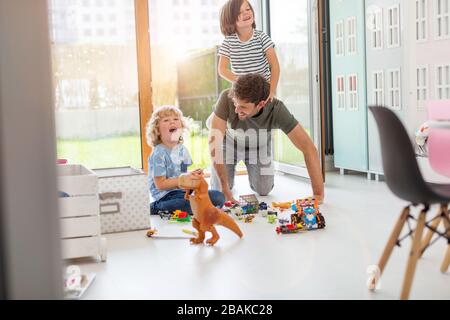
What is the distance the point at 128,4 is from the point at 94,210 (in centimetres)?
270

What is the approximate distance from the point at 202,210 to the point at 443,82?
2047 millimetres

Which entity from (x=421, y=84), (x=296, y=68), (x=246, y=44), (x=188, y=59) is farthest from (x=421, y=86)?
(x=188, y=59)

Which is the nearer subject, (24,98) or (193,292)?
(24,98)

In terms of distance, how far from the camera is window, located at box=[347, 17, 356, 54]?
4.42m

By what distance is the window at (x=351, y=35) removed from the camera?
4.42 m

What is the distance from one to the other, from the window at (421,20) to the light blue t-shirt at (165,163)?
1774 mm

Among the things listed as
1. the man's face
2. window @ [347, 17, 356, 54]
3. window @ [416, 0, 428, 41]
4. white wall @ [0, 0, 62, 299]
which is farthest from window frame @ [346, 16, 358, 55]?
white wall @ [0, 0, 62, 299]

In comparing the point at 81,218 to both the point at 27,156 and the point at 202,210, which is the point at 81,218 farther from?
the point at 27,156

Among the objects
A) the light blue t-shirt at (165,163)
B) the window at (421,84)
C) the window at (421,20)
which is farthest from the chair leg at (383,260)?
the window at (421,20)
